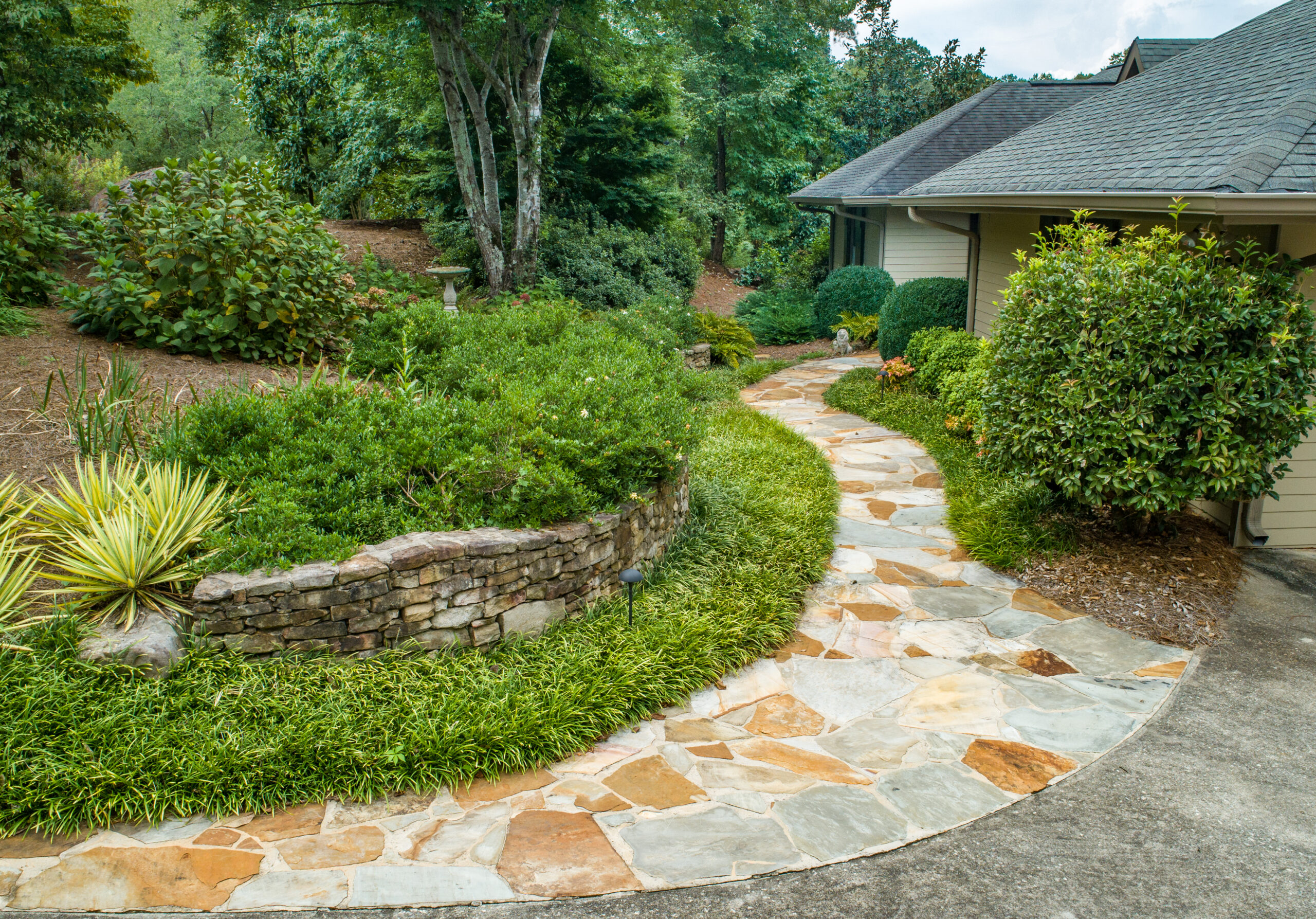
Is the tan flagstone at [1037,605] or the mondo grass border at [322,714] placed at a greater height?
the mondo grass border at [322,714]

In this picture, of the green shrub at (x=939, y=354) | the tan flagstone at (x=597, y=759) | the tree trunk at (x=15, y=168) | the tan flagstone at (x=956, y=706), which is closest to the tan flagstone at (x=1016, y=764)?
the tan flagstone at (x=956, y=706)

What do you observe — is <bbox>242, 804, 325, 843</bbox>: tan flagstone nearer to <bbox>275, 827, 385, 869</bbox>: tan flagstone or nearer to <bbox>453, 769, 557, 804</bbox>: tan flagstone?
<bbox>275, 827, 385, 869</bbox>: tan flagstone

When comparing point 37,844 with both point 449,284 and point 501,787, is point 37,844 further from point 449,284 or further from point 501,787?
point 449,284

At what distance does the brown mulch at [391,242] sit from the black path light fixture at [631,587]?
9765mm

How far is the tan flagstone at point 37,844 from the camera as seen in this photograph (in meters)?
3.05

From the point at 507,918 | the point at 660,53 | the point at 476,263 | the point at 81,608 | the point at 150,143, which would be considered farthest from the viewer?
the point at 150,143

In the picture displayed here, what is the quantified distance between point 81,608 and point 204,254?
385cm

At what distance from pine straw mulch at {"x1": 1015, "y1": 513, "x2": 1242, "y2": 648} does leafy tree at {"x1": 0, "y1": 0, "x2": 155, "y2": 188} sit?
13.9 metres

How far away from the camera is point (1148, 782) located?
11.8 feet

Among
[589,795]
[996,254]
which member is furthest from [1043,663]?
[996,254]

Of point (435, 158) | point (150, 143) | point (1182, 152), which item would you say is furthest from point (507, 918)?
point (150, 143)

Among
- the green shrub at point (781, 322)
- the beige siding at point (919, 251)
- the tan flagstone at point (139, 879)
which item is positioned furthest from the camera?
the green shrub at point (781, 322)

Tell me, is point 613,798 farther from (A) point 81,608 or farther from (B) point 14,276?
(B) point 14,276

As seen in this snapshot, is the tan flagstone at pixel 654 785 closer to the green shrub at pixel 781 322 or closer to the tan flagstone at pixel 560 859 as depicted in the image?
the tan flagstone at pixel 560 859
